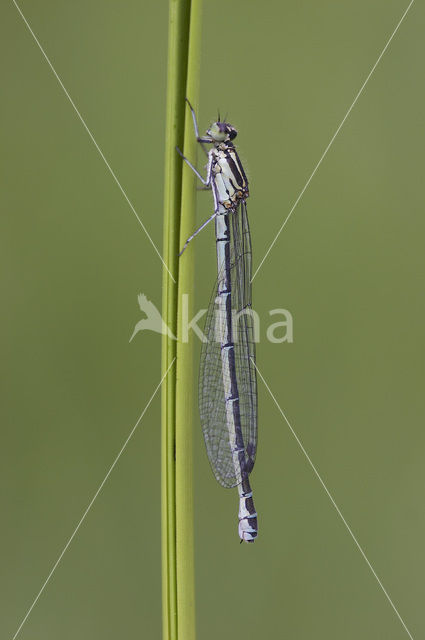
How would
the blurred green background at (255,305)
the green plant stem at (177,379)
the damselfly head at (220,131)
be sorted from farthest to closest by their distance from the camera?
the blurred green background at (255,305)
the damselfly head at (220,131)
the green plant stem at (177,379)

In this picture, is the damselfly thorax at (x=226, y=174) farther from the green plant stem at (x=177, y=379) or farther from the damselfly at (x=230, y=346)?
the green plant stem at (x=177, y=379)

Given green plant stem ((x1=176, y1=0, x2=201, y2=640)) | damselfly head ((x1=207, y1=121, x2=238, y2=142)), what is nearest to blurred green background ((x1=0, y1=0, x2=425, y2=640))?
damselfly head ((x1=207, y1=121, x2=238, y2=142))

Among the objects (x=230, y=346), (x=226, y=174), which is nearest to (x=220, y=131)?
(x=226, y=174)

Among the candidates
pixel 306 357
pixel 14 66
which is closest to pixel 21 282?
pixel 14 66

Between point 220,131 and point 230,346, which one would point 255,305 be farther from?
point 220,131

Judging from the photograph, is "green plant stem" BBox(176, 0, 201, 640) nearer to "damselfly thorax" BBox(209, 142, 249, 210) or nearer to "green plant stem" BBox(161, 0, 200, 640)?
"green plant stem" BBox(161, 0, 200, 640)

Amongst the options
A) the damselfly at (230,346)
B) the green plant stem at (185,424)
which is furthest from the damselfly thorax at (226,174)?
the green plant stem at (185,424)

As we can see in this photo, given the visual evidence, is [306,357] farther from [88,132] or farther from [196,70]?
[196,70]
